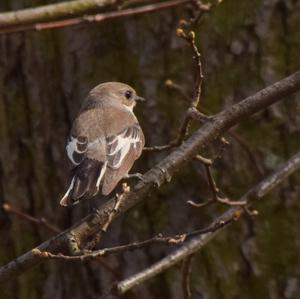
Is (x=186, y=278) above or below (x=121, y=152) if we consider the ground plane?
below

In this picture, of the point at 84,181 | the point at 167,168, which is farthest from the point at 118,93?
the point at 167,168

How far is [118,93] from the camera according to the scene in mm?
4531

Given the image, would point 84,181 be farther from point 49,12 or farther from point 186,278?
point 49,12

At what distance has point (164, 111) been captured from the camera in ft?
14.7

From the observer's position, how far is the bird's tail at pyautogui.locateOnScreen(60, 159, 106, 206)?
3.46 m

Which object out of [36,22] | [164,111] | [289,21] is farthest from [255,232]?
[36,22]

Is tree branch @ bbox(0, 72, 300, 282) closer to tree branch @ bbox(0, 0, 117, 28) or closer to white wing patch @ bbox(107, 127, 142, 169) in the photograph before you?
white wing patch @ bbox(107, 127, 142, 169)

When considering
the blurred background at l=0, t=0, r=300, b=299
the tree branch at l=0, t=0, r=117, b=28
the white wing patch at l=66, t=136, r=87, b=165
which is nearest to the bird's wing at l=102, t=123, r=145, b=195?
the white wing patch at l=66, t=136, r=87, b=165

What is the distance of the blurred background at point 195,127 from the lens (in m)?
4.35

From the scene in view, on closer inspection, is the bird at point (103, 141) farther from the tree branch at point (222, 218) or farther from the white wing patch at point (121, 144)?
the tree branch at point (222, 218)

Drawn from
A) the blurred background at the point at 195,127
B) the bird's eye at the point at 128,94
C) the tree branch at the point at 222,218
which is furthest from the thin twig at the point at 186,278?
the bird's eye at the point at 128,94

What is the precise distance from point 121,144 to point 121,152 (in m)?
0.10

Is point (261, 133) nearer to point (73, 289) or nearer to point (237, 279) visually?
point (237, 279)

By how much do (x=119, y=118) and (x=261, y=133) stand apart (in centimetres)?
66
